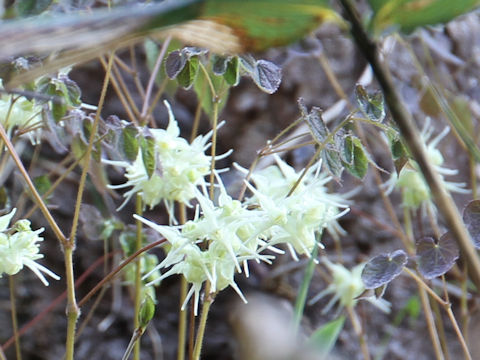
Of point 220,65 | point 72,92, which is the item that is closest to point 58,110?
point 72,92

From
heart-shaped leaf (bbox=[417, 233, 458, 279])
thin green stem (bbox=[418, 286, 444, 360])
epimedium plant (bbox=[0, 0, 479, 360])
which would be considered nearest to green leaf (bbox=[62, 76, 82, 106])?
epimedium plant (bbox=[0, 0, 479, 360])

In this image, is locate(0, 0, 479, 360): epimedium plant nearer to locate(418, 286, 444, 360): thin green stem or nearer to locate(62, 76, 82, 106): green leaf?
locate(62, 76, 82, 106): green leaf

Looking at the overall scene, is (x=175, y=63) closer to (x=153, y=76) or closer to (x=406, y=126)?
(x=153, y=76)

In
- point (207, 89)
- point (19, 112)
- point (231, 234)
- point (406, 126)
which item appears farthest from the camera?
point (207, 89)

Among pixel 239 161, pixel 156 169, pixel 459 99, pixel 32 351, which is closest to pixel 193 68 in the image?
pixel 156 169

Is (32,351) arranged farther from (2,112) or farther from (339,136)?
(339,136)

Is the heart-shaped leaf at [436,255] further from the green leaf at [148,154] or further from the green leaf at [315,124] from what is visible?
the green leaf at [148,154]
